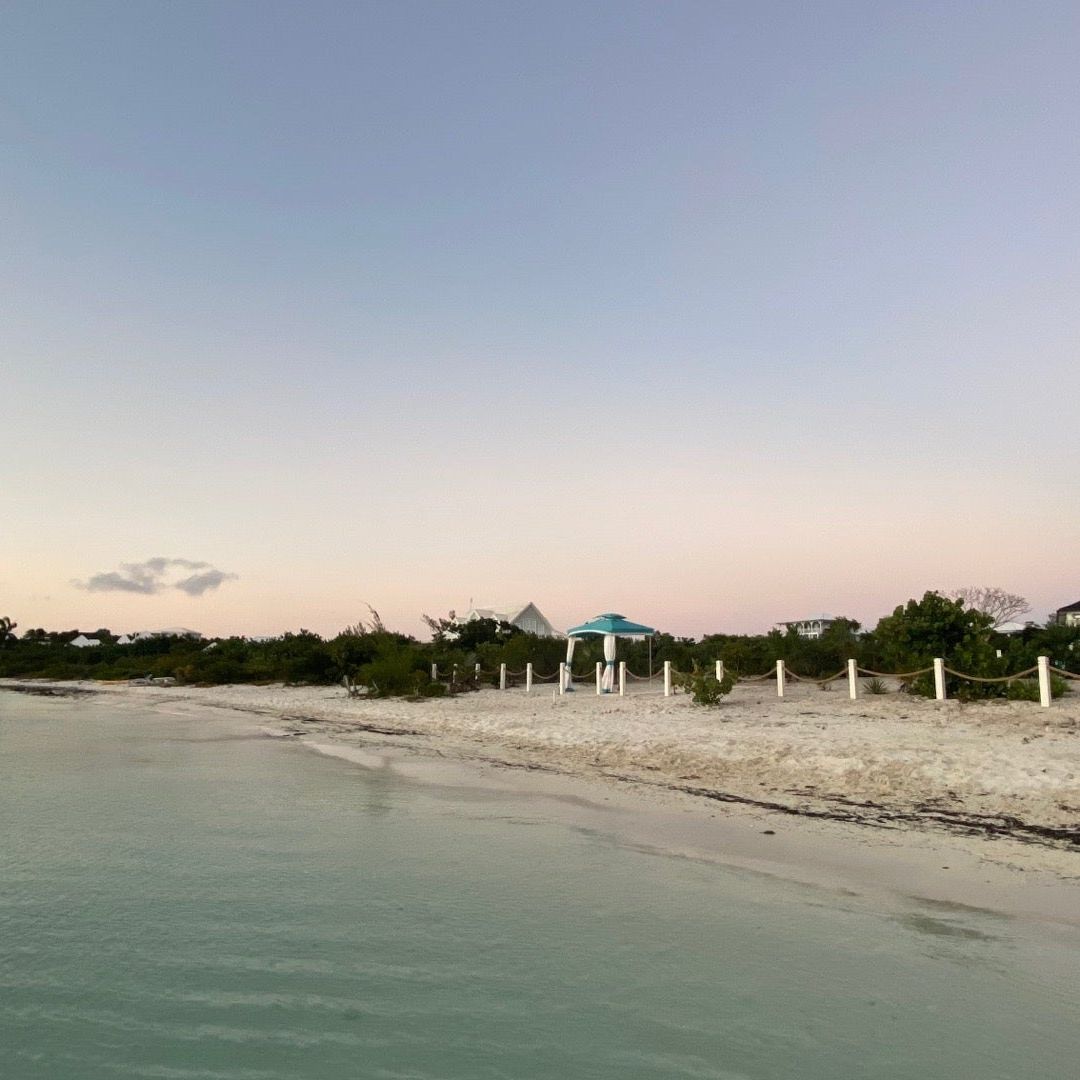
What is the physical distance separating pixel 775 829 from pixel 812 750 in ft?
12.3

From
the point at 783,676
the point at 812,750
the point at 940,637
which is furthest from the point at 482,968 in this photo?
the point at 783,676

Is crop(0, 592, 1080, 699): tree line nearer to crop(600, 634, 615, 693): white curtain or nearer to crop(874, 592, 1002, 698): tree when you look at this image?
crop(874, 592, 1002, 698): tree

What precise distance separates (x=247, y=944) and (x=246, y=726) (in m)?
14.4

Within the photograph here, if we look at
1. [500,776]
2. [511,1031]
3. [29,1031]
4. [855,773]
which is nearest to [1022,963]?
[511,1031]

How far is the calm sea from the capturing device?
3463 millimetres

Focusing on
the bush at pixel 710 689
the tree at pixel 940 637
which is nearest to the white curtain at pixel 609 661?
the bush at pixel 710 689

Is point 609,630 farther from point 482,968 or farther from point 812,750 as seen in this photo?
point 482,968

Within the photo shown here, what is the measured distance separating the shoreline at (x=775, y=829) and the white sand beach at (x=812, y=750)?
48 mm

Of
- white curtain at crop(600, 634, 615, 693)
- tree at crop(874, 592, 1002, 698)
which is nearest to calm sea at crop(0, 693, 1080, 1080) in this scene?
tree at crop(874, 592, 1002, 698)

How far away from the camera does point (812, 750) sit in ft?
35.9

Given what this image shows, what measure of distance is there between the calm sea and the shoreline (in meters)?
0.42

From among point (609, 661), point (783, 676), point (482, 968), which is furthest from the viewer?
point (609, 661)

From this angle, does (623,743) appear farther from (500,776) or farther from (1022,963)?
(1022,963)

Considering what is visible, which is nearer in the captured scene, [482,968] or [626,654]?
[482,968]
